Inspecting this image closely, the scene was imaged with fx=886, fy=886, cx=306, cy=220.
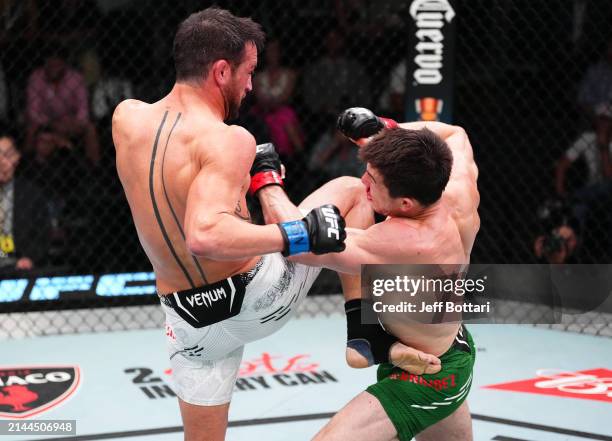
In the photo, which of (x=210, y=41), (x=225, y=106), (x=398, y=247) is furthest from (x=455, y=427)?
(x=210, y=41)

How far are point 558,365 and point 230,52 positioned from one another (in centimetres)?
271

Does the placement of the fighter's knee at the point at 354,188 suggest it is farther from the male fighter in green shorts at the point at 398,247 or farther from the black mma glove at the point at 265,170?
the black mma glove at the point at 265,170

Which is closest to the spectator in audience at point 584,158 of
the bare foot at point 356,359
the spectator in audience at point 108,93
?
the spectator in audience at point 108,93

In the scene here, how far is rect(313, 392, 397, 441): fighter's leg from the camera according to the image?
232 cm

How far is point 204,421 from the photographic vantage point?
2.53 meters

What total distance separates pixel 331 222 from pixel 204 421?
2.58ft

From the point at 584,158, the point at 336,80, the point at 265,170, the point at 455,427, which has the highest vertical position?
the point at 336,80

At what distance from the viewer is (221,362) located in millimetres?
2521

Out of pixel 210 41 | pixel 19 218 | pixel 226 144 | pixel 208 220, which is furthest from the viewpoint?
pixel 19 218

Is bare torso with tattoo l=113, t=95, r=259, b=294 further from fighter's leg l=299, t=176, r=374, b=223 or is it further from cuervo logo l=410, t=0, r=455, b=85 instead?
cuervo logo l=410, t=0, r=455, b=85

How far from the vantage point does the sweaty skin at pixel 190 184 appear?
206cm

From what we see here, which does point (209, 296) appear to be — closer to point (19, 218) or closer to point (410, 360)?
point (410, 360)

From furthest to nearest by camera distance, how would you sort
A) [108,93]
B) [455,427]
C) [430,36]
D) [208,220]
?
[108,93], [430,36], [455,427], [208,220]

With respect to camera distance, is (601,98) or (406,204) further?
(601,98)
